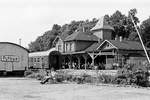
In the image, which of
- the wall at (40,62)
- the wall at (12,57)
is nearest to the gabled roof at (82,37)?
the wall at (40,62)

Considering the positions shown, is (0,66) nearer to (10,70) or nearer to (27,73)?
(10,70)

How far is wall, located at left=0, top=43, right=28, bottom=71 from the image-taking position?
37625mm

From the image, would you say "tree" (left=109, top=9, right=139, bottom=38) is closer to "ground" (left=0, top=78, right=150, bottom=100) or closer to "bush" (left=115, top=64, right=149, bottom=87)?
"bush" (left=115, top=64, right=149, bottom=87)

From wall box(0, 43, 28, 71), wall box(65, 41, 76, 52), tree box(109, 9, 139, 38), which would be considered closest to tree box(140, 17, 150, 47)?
tree box(109, 9, 139, 38)

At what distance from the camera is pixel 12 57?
3834 cm

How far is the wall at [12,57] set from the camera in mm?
37625

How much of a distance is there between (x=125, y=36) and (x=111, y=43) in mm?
33550

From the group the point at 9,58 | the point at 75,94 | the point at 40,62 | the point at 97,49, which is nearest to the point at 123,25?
the point at 97,49

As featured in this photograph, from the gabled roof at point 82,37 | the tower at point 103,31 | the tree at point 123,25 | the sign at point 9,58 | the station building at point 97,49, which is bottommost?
the sign at point 9,58

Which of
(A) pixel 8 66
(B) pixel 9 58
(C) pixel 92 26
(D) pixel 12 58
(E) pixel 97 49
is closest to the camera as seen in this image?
(A) pixel 8 66

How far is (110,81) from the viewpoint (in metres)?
23.1

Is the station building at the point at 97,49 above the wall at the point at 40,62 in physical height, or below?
above

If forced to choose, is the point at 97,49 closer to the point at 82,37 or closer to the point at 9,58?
the point at 82,37

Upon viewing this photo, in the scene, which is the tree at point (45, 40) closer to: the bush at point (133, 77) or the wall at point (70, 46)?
the wall at point (70, 46)
